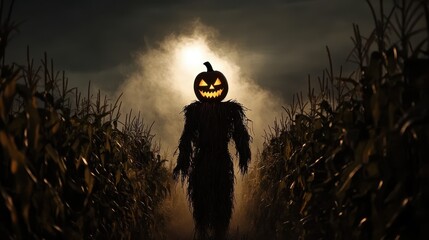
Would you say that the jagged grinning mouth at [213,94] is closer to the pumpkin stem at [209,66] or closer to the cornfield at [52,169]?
the pumpkin stem at [209,66]

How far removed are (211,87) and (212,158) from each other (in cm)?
115

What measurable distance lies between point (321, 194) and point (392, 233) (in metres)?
1.20

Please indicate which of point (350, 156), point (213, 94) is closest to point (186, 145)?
point (213, 94)

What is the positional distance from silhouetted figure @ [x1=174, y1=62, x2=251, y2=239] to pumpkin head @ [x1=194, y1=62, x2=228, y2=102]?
174 millimetres

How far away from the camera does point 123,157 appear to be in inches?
258

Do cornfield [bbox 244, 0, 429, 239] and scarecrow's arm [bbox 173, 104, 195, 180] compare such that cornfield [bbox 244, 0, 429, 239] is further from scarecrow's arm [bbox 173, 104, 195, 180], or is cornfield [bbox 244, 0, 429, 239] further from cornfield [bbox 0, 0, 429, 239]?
scarecrow's arm [bbox 173, 104, 195, 180]

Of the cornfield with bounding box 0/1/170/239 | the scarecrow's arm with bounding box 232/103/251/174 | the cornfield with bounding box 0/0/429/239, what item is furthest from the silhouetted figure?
the cornfield with bounding box 0/0/429/239

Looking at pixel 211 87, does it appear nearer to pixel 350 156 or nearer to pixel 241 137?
pixel 241 137

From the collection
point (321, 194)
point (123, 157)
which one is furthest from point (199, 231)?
point (321, 194)

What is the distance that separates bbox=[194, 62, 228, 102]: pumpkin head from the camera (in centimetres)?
851

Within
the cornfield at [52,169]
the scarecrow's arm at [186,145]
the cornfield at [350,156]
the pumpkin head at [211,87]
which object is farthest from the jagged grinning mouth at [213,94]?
the cornfield at [350,156]

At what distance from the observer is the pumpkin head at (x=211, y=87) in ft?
27.9

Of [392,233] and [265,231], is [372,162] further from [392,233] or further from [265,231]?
[265,231]

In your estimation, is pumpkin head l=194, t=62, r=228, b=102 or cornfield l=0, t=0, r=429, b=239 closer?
cornfield l=0, t=0, r=429, b=239
